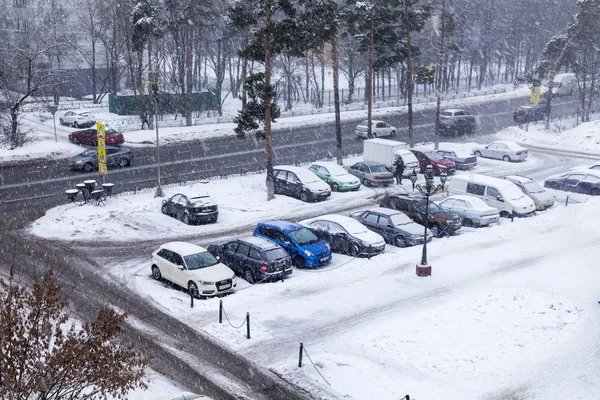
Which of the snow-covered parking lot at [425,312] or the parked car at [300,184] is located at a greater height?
the parked car at [300,184]

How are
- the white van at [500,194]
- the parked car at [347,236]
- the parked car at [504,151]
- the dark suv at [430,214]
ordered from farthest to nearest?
the parked car at [504,151] → the white van at [500,194] → the dark suv at [430,214] → the parked car at [347,236]

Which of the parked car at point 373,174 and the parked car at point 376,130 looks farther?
the parked car at point 376,130

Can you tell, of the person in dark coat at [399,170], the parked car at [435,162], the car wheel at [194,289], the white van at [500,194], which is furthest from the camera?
the parked car at [435,162]

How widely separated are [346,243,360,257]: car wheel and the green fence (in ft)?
114

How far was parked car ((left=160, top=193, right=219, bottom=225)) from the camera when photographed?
2978 centimetres

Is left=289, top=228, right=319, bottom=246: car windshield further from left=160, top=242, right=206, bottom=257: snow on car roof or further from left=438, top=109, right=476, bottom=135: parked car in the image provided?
left=438, top=109, right=476, bottom=135: parked car

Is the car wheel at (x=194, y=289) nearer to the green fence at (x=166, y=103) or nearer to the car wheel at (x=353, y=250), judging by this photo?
the car wheel at (x=353, y=250)

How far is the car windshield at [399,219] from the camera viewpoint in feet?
89.6

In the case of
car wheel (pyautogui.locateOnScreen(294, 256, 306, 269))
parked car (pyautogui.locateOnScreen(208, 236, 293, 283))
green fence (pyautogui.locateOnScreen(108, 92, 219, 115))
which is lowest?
car wheel (pyautogui.locateOnScreen(294, 256, 306, 269))

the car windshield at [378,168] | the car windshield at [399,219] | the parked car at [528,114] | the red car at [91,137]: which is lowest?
the car windshield at [399,219]

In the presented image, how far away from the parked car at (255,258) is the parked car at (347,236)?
3.51 meters

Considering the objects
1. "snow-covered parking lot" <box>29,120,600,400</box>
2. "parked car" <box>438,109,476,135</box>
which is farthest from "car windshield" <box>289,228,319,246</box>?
"parked car" <box>438,109,476,135</box>

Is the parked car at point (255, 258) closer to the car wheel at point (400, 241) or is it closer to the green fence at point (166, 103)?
the car wheel at point (400, 241)

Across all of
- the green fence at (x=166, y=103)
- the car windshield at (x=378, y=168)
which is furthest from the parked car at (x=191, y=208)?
the green fence at (x=166, y=103)
